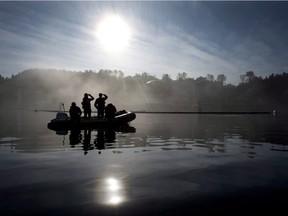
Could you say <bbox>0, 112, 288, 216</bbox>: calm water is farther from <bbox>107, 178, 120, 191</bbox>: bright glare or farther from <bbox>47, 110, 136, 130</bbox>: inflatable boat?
<bbox>47, 110, 136, 130</bbox>: inflatable boat

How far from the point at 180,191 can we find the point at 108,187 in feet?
6.78

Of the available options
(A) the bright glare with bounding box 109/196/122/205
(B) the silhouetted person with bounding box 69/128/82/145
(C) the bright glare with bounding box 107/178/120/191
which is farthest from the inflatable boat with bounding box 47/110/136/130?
(A) the bright glare with bounding box 109/196/122/205

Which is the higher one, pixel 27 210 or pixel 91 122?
pixel 91 122

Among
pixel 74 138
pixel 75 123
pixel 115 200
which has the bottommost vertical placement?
pixel 115 200

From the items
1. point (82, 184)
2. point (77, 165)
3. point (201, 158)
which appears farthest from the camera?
point (201, 158)

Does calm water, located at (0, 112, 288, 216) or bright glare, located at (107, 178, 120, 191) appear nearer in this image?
calm water, located at (0, 112, 288, 216)

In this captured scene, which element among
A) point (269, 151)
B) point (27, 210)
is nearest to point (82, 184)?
point (27, 210)

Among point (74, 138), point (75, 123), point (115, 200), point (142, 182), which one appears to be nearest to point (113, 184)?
point (142, 182)

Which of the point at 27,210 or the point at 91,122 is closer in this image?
the point at 27,210

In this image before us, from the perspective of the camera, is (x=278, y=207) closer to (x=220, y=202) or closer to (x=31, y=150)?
(x=220, y=202)

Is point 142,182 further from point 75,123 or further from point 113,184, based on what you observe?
point 75,123

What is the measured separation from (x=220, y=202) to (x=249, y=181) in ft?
8.06

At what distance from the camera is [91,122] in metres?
27.0

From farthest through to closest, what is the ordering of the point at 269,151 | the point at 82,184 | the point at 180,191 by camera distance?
the point at 269,151
the point at 82,184
the point at 180,191
